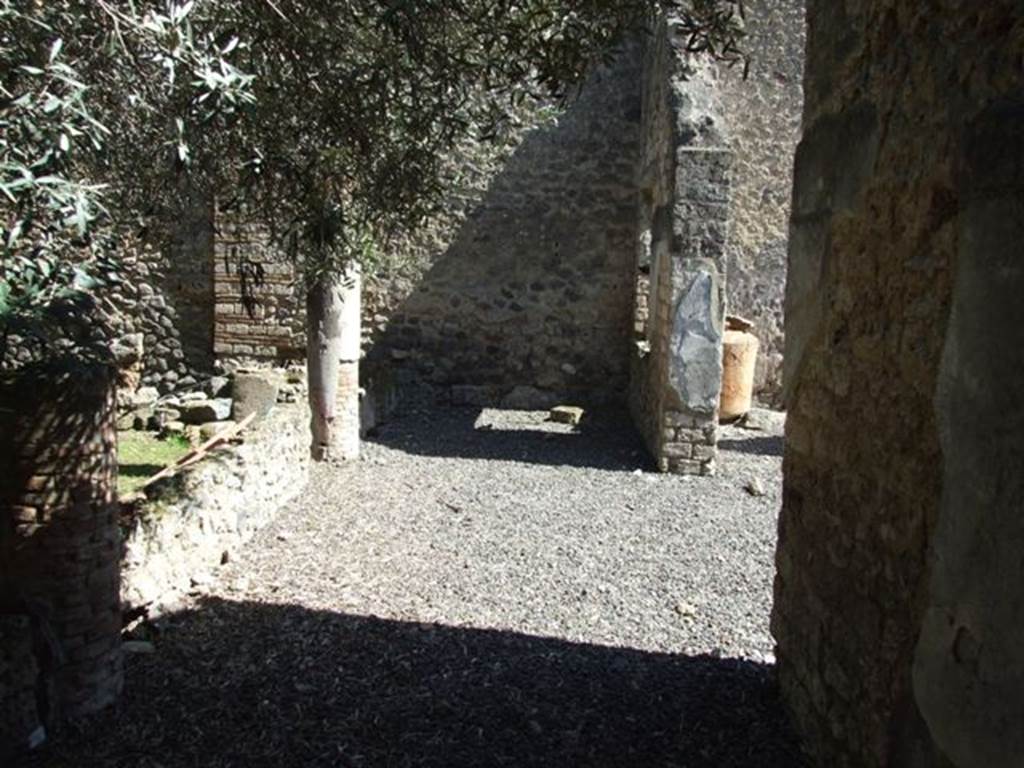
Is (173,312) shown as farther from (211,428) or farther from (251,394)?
(211,428)

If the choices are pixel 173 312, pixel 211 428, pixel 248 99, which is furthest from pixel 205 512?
pixel 173 312

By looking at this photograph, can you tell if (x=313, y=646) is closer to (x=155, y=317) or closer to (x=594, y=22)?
(x=594, y=22)

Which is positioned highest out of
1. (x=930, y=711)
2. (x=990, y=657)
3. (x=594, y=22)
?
(x=594, y=22)

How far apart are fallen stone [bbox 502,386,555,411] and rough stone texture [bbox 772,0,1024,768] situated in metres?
7.89

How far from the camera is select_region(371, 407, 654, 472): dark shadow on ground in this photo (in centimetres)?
864

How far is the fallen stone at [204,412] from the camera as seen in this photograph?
8.99 meters

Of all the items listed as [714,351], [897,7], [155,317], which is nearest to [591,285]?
[714,351]

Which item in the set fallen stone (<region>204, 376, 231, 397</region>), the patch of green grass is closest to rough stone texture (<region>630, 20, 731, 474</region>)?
the patch of green grass

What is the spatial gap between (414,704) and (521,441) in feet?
19.0

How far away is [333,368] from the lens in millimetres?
7848

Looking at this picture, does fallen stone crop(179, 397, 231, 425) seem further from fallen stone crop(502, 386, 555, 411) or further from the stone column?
fallen stone crop(502, 386, 555, 411)

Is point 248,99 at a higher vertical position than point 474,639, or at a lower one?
higher

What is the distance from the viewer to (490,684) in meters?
3.85

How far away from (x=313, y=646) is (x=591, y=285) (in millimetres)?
7802
